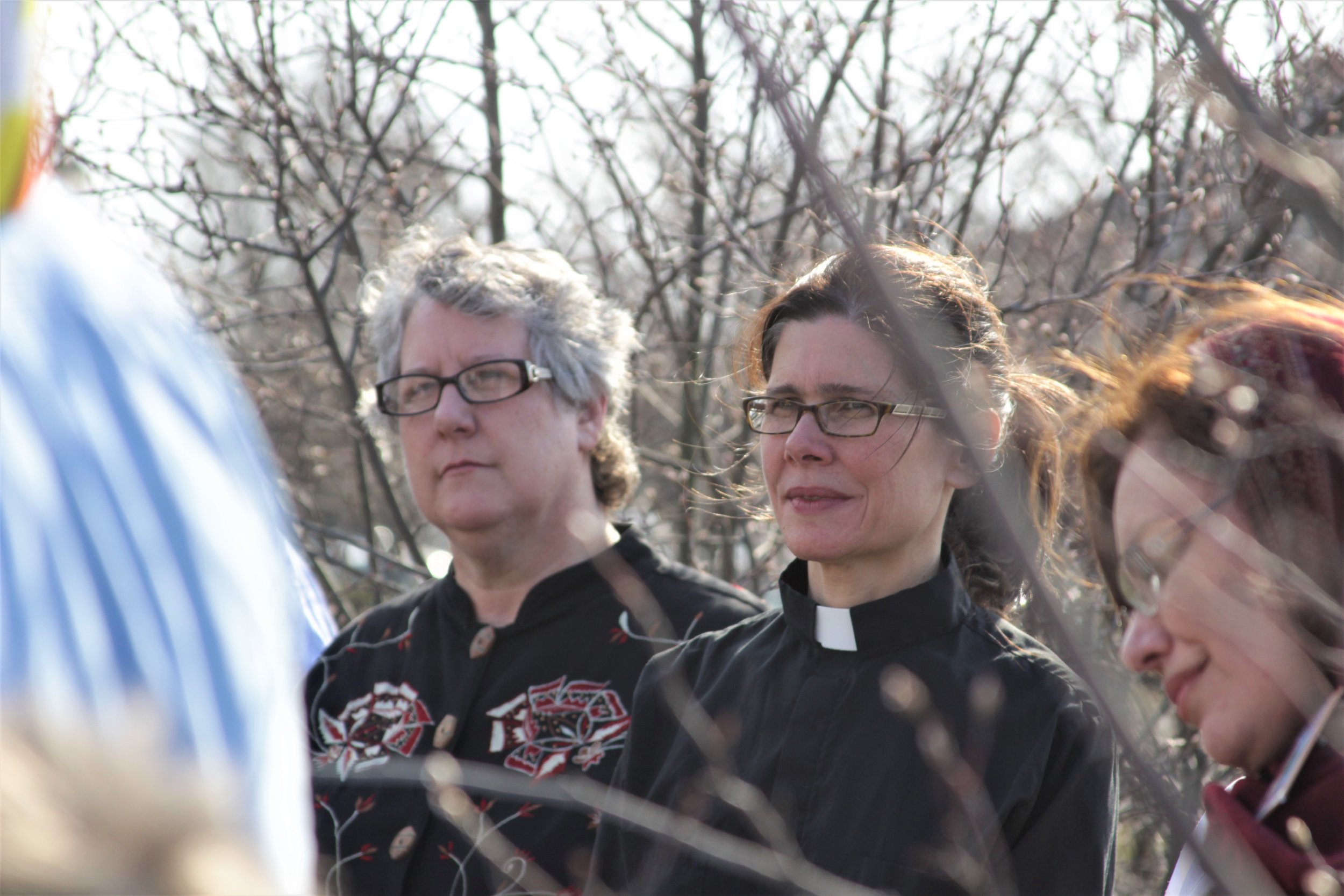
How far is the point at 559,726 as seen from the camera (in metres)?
2.82

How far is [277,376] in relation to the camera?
6340 millimetres

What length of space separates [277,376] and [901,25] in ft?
11.4

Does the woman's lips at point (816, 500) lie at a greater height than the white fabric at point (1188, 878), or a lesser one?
greater


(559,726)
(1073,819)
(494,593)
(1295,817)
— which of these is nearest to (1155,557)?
(1295,817)

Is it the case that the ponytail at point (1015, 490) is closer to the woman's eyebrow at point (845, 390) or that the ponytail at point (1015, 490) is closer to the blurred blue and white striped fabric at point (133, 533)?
the woman's eyebrow at point (845, 390)

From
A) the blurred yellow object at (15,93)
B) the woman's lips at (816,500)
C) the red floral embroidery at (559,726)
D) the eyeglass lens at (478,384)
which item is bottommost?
the red floral embroidery at (559,726)

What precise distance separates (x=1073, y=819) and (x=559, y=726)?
116 centimetres

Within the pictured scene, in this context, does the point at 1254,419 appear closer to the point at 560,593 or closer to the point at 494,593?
the point at 560,593

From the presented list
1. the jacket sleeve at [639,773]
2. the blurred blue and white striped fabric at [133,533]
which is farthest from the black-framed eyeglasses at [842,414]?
the blurred blue and white striped fabric at [133,533]

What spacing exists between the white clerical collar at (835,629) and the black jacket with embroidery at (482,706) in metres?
0.59

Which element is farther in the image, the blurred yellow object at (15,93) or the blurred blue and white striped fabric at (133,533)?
the blurred yellow object at (15,93)

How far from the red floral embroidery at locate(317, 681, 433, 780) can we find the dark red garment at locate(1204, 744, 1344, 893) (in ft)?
6.45

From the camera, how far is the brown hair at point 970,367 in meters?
2.36

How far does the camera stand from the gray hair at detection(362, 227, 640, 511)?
3248mm
